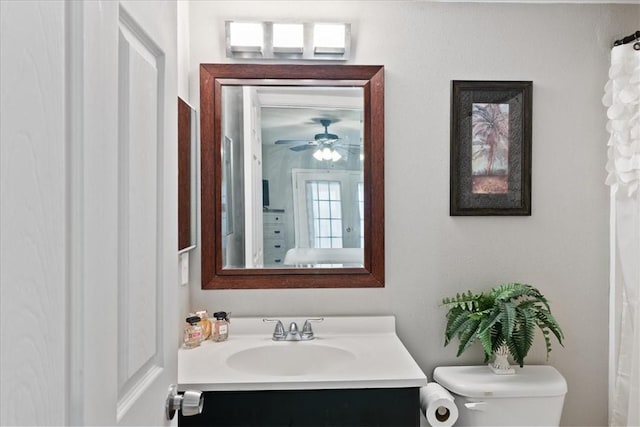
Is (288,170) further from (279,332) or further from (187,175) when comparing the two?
(279,332)

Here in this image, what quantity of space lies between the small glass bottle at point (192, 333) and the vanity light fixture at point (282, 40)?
1023mm

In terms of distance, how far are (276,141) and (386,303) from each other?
2.58 feet

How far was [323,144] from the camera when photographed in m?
2.01

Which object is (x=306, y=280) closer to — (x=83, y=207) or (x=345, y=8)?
(x=345, y=8)

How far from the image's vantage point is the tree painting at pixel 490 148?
2.03 metres

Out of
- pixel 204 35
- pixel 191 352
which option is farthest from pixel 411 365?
pixel 204 35

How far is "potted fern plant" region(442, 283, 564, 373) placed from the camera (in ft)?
5.83

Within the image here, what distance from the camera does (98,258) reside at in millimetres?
632

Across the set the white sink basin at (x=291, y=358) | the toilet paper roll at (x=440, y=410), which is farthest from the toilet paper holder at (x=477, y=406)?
the white sink basin at (x=291, y=358)

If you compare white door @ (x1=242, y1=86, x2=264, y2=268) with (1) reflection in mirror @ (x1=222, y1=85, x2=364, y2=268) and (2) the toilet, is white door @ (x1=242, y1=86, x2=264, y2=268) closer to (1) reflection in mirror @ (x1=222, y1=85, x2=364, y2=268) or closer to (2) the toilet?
(1) reflection in mirror @ (x1=222, y1=85, x2=364, y2=268)

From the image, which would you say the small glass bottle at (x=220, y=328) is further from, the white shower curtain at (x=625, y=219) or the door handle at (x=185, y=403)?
the white shower curtain at (x=625, y=219)

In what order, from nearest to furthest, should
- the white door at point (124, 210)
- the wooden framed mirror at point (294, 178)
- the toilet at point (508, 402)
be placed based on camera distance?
the white door at point (124, 210) → the toilet at point (508, 402) → the wooden framed mirror at point (294, 178)

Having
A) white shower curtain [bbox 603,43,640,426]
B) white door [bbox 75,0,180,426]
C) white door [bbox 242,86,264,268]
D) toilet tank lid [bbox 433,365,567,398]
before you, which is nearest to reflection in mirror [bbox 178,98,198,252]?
white door [bbox 242,86,264,268]

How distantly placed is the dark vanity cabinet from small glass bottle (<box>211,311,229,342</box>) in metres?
0.42
